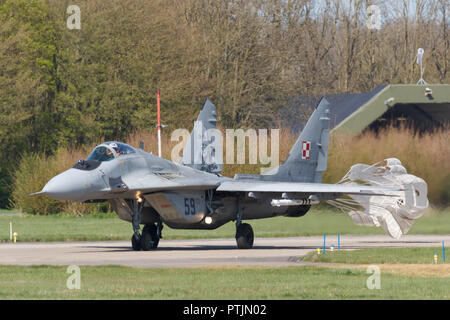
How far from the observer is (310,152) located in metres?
30.3

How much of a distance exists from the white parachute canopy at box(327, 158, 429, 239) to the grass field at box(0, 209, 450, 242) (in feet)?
1.31

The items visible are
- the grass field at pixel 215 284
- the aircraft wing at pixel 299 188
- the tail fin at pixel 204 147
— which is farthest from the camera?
the tail fin at pixel 204 147

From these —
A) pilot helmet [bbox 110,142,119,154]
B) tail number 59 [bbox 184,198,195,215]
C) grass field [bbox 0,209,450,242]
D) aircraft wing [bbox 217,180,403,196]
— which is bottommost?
grass field [bbox 0,209,450,242]

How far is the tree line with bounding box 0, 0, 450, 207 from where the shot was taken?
2212 inches

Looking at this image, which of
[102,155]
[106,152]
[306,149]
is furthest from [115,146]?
[306,149]

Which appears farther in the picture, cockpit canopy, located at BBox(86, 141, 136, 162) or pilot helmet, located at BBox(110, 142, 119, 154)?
pilot helmet, located at BBox(110, 142, 119, 154)

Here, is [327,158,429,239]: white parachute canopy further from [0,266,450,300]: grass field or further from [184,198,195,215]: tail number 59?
[0,266,450,300]: grass field

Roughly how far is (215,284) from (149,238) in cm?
1001

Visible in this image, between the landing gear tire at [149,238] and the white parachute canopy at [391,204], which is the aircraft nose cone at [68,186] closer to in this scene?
the landing gear tire at [149,238]

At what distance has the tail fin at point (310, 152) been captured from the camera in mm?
30062

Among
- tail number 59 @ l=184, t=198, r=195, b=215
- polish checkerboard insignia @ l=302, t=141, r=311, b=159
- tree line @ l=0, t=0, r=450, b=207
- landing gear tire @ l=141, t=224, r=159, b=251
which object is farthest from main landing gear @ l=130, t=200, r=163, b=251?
tree line @ l=0, t=0, r=450, b=207

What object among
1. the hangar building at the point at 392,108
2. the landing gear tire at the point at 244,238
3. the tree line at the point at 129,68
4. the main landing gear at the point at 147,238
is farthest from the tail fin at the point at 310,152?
the tree line at the point at 129,68
